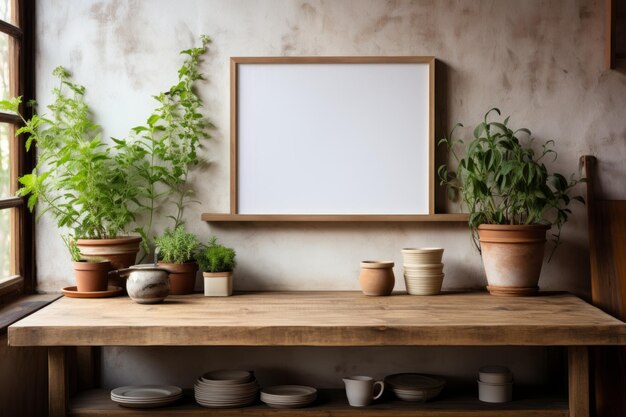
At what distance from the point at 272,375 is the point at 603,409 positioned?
161 centimetres

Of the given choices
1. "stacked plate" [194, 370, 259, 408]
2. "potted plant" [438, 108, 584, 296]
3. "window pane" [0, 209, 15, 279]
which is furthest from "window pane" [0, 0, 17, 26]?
"potted plant" [438, 108, 584, 296]

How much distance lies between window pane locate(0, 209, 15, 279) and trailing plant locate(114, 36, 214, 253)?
2.04 feet

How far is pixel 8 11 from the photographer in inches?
137

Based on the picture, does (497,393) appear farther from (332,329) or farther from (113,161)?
(113,161)

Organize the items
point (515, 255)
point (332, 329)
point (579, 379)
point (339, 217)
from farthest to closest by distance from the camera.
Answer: point (339, 217) → point (515, 255) → point (579, 379) → point (332, 329)

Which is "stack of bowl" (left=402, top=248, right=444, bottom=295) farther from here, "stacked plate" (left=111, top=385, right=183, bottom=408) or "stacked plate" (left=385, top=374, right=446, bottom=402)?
"stacked plate" (left=111, top=385, right=183, bottom=408)

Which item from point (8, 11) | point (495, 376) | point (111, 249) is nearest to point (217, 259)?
point (111, 249)

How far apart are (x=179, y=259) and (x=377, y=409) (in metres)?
1.19

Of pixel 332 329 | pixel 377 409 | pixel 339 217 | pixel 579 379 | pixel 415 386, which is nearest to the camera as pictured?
pixel 332 329

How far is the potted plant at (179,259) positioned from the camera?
11.3 ft

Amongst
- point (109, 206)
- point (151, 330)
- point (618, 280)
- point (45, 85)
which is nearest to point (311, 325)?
point (151, 330)

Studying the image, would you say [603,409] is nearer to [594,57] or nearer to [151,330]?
[594,57]

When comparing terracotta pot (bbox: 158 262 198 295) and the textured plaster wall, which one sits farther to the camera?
the textured plaster wall

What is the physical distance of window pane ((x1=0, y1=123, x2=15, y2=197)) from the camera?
3393 millimetres
